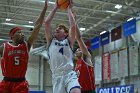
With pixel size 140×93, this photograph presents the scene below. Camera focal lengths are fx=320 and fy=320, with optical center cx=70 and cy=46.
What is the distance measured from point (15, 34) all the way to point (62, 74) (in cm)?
102

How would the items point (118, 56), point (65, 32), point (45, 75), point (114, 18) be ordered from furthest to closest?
point (45, 75) → point (114, 18) → point (118, 56) → point (65, 32)

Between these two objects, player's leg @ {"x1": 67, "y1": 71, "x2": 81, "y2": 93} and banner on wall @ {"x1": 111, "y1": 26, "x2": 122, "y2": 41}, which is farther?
banner on wall @ {"x1": 111, "y1": 26, "x2": 122, "y2": 41}

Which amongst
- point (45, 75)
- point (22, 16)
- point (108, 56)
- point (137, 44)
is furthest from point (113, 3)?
point (45, 75)

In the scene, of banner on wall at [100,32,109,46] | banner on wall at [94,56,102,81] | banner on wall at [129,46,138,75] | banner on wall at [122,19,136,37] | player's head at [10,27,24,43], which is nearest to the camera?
player's head at [10,27,24,43]

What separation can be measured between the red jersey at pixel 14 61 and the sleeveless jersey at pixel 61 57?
1.53 ft

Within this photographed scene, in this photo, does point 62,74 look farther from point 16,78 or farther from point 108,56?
point 108,56

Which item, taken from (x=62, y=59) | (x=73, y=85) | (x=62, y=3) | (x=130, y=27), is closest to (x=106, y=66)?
(x=130, y=27)

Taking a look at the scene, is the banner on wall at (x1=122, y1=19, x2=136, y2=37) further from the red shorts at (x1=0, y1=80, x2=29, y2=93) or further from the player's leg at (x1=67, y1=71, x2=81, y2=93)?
the red shorts at (x1=0, y1=80, x2=29, y2=93)

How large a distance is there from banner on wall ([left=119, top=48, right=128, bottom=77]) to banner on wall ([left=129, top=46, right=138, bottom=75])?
0.37m

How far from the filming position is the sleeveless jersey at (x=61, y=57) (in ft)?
17.5

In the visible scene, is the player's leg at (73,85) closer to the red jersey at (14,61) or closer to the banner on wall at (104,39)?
the red jersey at (14,61)

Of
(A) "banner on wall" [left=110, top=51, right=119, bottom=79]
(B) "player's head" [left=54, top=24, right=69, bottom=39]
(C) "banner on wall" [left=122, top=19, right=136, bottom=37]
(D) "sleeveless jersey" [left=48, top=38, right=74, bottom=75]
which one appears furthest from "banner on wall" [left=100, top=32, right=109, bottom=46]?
(D) "sleeveless jersey" [left=48, top=38, right=74, bottom=75]

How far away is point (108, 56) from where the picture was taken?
22.2 m

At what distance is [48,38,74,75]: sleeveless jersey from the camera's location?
532 cm
